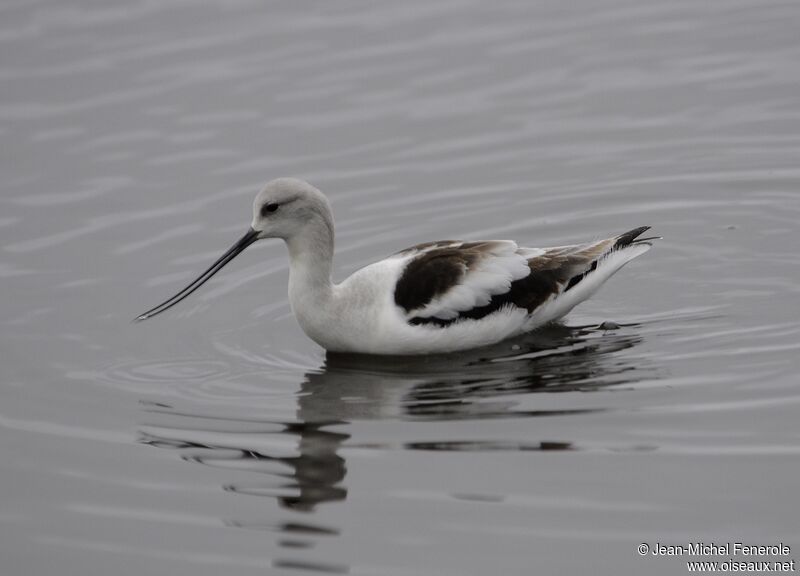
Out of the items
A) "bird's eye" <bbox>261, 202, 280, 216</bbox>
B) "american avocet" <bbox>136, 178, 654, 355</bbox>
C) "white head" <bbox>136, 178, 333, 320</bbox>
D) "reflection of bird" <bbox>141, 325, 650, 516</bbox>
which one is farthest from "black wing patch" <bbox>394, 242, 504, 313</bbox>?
"bird's eye" <bbox>261, 202, 280, 216</bbox>

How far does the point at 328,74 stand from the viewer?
Answer: 50.3 ft

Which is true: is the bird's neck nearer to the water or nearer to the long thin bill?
the long thin bill

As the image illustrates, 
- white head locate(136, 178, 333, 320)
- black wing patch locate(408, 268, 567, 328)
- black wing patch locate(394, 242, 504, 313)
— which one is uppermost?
white head locate(136, 178, 333, 320)

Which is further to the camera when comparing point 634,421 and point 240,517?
point 634,421

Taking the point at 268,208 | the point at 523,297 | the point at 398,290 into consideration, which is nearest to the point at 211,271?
the point at 268,208

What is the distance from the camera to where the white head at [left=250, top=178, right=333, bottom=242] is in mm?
9984

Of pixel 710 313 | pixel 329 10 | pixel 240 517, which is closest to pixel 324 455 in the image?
pixel 240 517

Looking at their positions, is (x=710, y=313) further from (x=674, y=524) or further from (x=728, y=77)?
(x=728, y=77)

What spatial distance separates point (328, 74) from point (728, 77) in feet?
14.3

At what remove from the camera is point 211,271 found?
34.0ft

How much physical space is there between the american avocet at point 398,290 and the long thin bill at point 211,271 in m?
0.01

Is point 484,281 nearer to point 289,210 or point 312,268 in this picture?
point 312,268

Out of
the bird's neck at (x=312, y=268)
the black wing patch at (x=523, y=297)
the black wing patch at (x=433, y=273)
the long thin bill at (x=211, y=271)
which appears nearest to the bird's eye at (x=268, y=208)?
the long thin bill at (x=211, y=271)

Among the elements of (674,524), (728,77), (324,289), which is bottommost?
(674,524)
